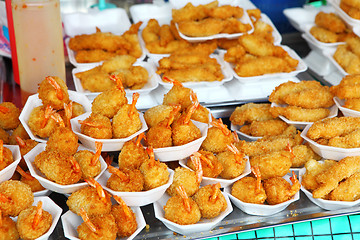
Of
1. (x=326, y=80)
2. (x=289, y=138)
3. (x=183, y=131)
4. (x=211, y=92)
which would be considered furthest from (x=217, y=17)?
(x=183, y=131)

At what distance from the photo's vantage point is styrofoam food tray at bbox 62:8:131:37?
4.10 m

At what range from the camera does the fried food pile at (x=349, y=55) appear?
3564 millimetres

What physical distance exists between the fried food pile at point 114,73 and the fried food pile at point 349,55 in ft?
5.29

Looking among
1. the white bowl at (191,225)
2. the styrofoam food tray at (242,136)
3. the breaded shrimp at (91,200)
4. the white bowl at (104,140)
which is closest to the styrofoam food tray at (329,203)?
the white bowl at (191,225)

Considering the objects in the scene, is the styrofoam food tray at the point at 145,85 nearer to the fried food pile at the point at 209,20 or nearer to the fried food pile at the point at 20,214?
the fried food pile at the point at 209,20

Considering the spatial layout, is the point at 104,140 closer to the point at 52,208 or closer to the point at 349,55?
the point at 52,208

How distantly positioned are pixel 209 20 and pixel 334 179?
6.28 ft

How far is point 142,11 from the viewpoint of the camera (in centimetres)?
440

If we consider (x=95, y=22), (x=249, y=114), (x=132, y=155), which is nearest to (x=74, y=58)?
(x=95, y=22)

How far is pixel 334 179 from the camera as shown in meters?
2.41

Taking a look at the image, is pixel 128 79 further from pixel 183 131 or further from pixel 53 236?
pixel 53 236

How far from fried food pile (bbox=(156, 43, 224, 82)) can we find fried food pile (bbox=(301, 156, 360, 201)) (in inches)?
46.1

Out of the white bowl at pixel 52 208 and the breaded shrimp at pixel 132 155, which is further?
the breaded shrimp at pixel 132 155

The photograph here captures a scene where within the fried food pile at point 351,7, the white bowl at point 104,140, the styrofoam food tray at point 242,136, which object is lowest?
the styrofoam food tray at point 242,136
